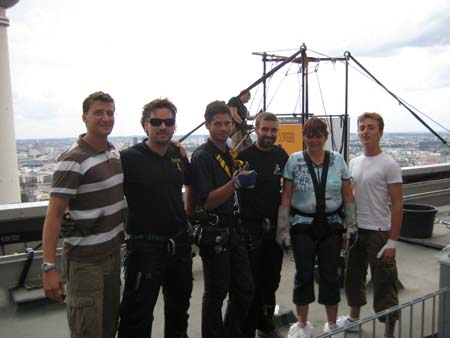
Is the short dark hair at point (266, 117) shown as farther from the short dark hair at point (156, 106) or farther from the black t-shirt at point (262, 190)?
the short dark hair at point (156, 106)

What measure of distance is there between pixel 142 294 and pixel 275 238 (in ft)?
3.41

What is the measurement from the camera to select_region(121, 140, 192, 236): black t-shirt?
7.87 ft

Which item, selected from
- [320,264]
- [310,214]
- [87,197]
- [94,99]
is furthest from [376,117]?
[87,197]

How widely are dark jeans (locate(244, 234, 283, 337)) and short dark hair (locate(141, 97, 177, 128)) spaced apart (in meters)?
1.13

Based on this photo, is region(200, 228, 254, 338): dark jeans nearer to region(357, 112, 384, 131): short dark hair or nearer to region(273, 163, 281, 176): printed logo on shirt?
region(273, 163, 281, 176): printed logo on shirt

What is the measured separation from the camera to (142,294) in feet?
7.86

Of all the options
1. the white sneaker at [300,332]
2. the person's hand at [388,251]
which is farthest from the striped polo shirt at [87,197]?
the person's hand at [388,251]

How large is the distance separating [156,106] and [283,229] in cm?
121

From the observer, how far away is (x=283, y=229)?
2842 millimetres

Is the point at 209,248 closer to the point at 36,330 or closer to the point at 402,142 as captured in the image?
the point at 36,330

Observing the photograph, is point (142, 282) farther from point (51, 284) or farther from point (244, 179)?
point (244, 179)

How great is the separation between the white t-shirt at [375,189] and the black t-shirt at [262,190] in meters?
0.61

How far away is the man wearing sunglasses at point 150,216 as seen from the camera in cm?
240

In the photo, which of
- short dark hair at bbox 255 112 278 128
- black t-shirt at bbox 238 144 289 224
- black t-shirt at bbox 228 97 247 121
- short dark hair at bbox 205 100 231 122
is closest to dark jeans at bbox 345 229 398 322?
black t-shirt at bbox 238 144 289 224
